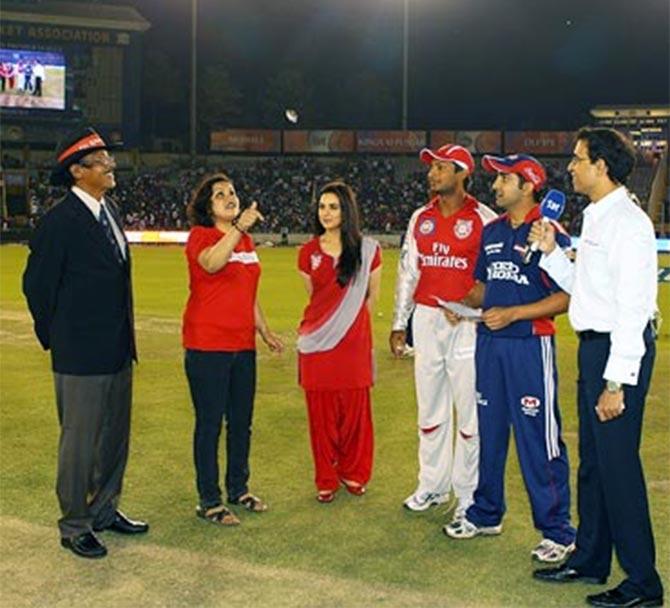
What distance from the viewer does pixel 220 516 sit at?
5.93m

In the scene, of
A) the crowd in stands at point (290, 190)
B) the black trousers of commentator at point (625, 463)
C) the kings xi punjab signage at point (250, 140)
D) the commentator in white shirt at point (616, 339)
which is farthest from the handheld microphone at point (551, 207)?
the kings xi punjab signage at point (250, 140)

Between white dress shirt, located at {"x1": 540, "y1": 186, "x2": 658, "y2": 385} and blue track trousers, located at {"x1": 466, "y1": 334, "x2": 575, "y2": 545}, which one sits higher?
white dress shirt, located at {"x1": 540, "y1": 186, "x2": 658, "y2": 385}

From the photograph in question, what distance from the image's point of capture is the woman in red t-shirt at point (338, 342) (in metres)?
6.50

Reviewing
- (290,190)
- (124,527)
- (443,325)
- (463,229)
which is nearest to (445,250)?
Answer: (463,229)

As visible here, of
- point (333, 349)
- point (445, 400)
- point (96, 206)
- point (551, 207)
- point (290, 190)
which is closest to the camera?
point (551, 207)

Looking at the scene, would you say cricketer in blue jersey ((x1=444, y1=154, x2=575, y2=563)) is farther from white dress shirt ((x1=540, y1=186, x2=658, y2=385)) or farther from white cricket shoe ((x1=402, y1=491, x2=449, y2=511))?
white cricket shoe ((x1=402, y1=491, x2=449, y2=511))

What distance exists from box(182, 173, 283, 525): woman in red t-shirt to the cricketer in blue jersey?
141 cm

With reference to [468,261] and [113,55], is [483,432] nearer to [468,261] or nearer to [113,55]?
[468,261]

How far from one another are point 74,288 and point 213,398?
3.43 ft

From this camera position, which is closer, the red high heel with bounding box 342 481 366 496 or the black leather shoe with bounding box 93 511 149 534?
the black leather shoe with bounding box 93 511 149 534

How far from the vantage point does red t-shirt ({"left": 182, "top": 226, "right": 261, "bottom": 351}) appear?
19.5ft

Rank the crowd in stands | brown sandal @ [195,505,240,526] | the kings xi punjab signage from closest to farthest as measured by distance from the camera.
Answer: brown sandal @ [195,505,240,526] → the crowd in stands → the kings xi punjab signage

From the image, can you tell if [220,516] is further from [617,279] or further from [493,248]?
[617,279]

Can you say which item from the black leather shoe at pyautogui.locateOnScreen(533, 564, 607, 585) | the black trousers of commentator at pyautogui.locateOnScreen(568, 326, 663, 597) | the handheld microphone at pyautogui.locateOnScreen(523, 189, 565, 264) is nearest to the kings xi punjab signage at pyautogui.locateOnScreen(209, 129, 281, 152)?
the handheld microphone at pyautogui.locateOnScreen(523, 189, 565, 264)
